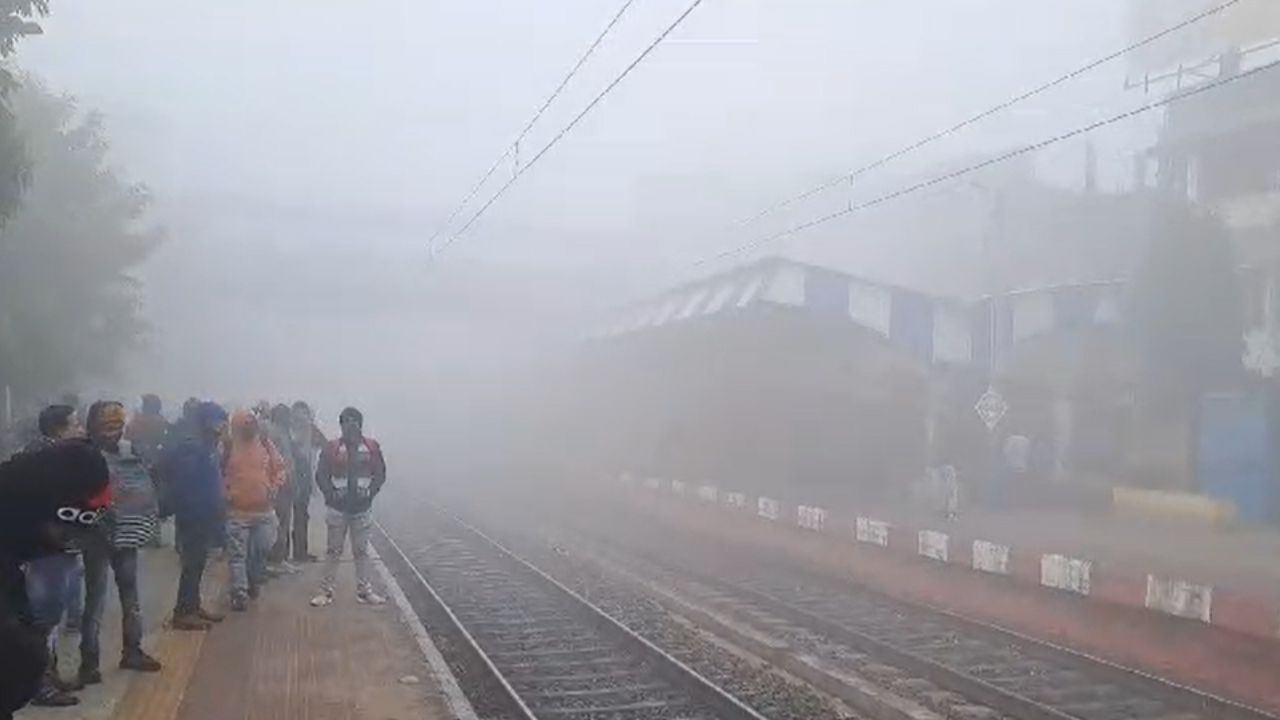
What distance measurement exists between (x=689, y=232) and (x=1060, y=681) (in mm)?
40922

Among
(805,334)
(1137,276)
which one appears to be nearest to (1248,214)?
(1137,276)

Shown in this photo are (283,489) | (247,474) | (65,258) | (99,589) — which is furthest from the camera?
(65,258)

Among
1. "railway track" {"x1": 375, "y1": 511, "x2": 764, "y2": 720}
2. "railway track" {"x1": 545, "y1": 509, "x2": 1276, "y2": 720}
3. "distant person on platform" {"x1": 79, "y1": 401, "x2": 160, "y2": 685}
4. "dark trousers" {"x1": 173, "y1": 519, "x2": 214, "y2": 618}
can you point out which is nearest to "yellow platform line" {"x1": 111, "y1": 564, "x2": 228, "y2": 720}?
"distant person on platform" {"x1": 79, "y1": 401, "x2": 160, "y2": 685}

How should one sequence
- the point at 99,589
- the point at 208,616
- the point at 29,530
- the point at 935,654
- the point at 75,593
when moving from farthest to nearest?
the point at 935,654 < the point at 208,616 < the point at 75,593 < the point at 99,589 < the point at 29,530

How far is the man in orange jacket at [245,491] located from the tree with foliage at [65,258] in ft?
38.8

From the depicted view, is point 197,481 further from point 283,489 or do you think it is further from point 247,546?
point 283,489

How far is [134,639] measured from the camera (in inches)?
345

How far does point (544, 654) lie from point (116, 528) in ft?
14.4

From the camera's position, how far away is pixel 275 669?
955 centimetres

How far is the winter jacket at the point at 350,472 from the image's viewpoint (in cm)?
1150

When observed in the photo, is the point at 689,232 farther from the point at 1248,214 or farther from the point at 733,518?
the point at 733,518

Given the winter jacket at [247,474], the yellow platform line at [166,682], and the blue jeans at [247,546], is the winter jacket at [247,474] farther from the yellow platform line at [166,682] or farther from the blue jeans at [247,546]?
the yellow platform line at [166,682]

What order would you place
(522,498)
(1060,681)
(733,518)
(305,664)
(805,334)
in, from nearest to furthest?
(305,664)
(1060,681)
(733,518)
(805,334)
(522,498)

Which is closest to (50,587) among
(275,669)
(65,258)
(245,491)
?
(275,669)
